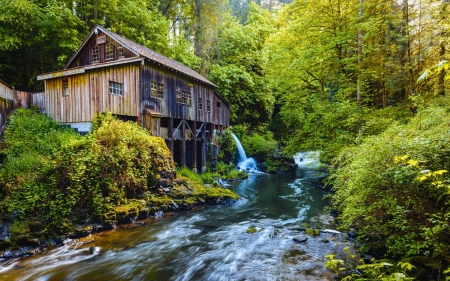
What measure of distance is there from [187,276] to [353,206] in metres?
4.11

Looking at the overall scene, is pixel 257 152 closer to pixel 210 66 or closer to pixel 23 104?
pixel 210 66

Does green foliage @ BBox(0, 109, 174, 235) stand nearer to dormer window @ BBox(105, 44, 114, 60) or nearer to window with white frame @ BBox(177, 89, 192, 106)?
dormer window @ BBox(105, 44, 114, 60)

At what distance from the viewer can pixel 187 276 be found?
19.9ft

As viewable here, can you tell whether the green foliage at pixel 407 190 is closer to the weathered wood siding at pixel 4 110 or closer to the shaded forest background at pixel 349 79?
the shaded forest background at pixel 349 79

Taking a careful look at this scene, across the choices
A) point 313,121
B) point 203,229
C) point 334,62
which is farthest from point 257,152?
point 203,229

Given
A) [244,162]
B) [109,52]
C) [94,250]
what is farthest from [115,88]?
[244,162]

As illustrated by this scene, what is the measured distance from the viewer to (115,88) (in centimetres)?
1416

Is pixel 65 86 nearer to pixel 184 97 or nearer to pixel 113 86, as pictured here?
pixel 113 86

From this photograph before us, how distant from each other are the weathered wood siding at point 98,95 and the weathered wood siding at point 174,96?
1.92 feet

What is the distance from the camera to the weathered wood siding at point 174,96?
14555 mm

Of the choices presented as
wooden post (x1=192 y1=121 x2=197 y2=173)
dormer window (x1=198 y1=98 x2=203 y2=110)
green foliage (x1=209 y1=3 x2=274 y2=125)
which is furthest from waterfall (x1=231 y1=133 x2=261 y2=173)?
wooden post (x1=192 y1=121 x2=197 y2=173)

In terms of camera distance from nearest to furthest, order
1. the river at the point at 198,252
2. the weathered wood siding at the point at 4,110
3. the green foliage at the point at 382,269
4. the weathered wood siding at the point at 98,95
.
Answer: the green foliage at the point at 382,269, the river at the point at 198,252, the weathered wood siding at the point at 4,110, the weathered wood siding at the point at 98,95

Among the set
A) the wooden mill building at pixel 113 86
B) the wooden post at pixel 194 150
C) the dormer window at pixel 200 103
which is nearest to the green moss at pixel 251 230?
the wooden mill building at pixel 113 86

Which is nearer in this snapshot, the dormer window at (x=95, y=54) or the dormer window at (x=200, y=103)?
the dormer window at (x=95, y=54)
